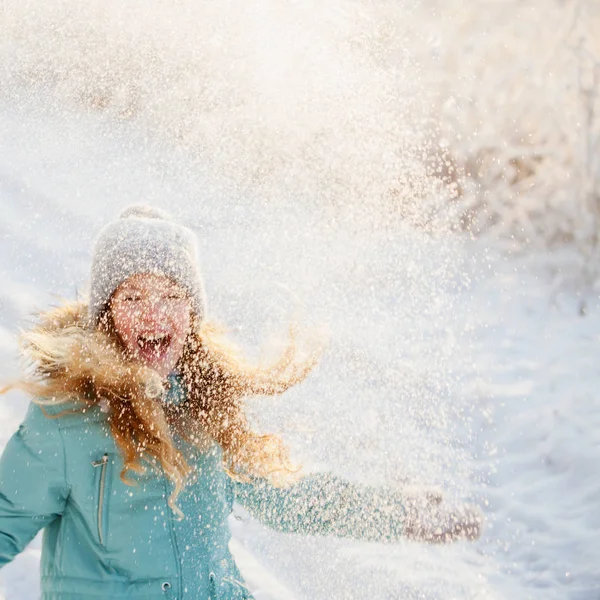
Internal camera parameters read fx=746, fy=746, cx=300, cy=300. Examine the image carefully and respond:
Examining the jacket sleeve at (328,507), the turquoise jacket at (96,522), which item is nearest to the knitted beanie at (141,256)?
the turquoise jacket at (96,522)

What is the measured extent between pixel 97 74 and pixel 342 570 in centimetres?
562

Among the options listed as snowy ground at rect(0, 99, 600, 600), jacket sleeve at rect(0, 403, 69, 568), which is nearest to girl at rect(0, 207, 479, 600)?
jacket sleeve at rect(0, 403, 69, 568)

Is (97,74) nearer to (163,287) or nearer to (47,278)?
(47,278)

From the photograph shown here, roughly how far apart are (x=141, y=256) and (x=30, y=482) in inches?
22.8

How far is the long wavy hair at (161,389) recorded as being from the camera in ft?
4.88

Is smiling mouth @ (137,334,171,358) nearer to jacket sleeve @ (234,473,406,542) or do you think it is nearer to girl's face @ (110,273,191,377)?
girl's face @ (110,273,191,377)

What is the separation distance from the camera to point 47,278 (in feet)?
14.2

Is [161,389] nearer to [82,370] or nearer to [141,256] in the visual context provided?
[82,370]

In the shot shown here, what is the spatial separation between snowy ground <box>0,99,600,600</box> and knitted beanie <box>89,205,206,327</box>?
2.23 ft

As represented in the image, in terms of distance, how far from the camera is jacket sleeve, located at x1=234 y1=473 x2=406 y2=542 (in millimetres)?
1675

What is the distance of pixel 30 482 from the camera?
1.39m

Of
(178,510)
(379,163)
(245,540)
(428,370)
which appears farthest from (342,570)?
(379,163)

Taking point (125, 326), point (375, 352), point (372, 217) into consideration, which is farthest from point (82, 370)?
point (372, 217)

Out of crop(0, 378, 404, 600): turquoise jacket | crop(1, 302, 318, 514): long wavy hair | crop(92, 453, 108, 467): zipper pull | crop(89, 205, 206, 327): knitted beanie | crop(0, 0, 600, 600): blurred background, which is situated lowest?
crop(0, 378, 404, 600): turquoise jacket
